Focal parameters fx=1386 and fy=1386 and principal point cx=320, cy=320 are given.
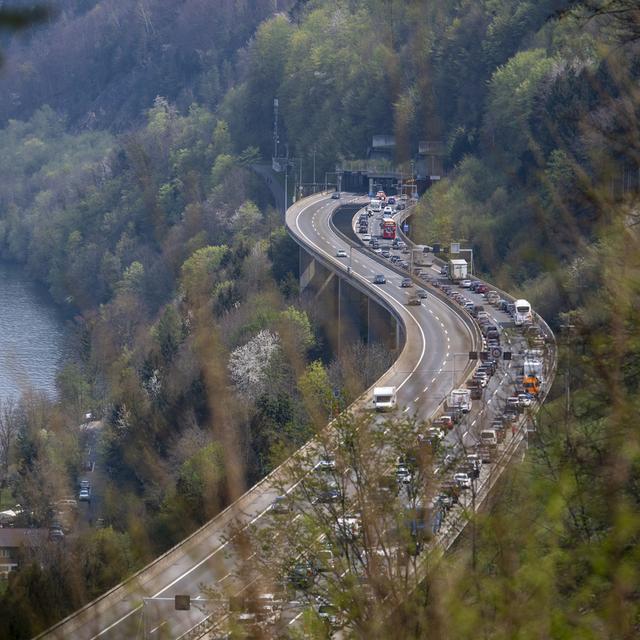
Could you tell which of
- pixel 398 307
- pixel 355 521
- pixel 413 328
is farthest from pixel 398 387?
pixel 355 521

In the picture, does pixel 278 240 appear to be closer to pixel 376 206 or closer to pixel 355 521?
pixel 376 206

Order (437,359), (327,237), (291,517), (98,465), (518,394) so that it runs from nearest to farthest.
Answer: (291,517) → (518,394) → (437,359) → (98,465) → (327,237)

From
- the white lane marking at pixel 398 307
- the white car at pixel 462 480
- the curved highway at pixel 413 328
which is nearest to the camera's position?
the white car at pixel 462 480

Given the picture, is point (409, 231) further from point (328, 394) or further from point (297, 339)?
point (328, 394)

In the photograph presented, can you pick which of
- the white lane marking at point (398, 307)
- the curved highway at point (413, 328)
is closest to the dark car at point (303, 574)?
the curved highway at point (413, 328)

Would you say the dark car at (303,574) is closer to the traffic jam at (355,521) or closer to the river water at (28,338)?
the traffic jam at (355,521)

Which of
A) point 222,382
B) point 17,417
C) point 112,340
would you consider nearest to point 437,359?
point 222,382

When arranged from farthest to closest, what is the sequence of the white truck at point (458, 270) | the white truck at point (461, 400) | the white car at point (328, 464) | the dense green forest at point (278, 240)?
the white truck at point (458, 270), the white truck at point (461, 400), the white car at point (328, 464), the dense green forest at point (278, 240)
